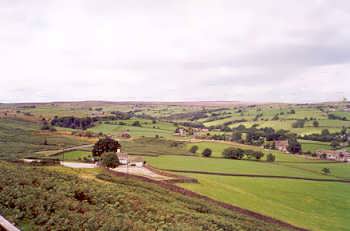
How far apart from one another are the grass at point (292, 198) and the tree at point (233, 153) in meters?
27.8

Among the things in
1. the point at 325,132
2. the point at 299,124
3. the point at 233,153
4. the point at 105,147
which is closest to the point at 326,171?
the point at 233,153

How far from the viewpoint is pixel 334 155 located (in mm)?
94188

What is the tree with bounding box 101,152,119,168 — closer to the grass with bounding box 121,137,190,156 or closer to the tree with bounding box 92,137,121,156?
the tree with bounding box 92,137,121,156

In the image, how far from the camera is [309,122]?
140 m

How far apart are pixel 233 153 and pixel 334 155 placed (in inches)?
1215

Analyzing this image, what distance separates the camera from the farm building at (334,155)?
9200 centimetres

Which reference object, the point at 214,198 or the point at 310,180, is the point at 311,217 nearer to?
the point at 214,198

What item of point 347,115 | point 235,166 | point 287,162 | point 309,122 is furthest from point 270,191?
point 347,115

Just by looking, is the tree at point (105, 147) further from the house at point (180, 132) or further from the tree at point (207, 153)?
the house at point (180, 132)

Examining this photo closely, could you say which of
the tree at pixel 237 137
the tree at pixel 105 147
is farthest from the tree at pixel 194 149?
the tree at pixel 105 147

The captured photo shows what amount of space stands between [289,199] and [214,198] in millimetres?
12464

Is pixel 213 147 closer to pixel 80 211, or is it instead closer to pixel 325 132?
pixel 325 132

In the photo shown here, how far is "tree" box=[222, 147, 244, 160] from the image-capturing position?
84.6 meters

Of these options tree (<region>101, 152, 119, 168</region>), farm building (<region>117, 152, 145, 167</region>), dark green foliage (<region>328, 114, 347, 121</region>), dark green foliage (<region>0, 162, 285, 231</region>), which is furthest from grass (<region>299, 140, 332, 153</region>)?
dark green foliage (<region>0, 162, 285, 231</region>)
